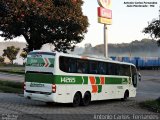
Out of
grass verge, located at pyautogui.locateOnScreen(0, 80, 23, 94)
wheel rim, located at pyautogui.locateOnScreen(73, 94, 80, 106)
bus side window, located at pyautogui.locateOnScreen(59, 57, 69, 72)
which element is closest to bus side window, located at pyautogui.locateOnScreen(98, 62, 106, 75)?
wheel rim, located at pyautogui.locateOnScreen(73, 94, 80, 106)

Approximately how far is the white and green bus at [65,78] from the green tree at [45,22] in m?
4.89

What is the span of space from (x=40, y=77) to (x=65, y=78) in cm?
121

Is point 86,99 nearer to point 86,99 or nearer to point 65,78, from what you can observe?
point 86,99

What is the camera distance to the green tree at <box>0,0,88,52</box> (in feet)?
87.9

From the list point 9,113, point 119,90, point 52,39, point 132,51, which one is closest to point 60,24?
point 52,39

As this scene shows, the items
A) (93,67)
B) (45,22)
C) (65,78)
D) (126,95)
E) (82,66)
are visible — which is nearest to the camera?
(65,78)

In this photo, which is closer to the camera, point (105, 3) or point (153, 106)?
point (153, 106)

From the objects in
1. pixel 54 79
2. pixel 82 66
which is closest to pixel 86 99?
pixel 82 66

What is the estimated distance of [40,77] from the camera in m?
20.1

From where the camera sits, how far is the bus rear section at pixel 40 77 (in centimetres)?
1970

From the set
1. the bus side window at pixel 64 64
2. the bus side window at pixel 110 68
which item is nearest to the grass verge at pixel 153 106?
the bus side window at pixel 110 68

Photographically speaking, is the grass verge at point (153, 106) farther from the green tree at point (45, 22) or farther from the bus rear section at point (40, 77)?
the green tree at point (45, 22)

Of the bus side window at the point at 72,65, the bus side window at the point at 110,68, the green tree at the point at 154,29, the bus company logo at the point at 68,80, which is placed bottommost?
the bus company logo at the point at 68,80

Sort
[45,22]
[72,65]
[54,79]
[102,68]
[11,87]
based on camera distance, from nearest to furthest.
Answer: [54,79], [72,65], [102,68], [45,22], [11,87]
